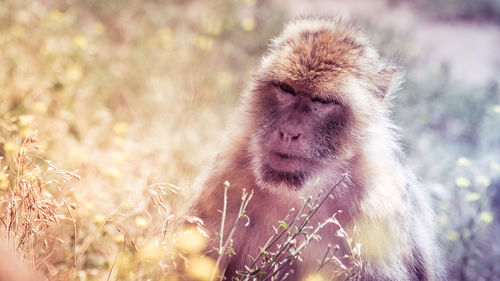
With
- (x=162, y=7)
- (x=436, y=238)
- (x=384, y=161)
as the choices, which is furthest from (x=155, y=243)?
(x=162, y=7)

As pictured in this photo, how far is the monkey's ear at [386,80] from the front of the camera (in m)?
2.88

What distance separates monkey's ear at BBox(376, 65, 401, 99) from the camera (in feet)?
9.46

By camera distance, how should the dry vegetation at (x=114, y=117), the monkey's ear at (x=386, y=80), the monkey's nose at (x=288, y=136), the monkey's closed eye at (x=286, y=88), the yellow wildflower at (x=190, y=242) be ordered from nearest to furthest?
1. the yellow wildflower at (x=190, y=242)
2. the dry vegetation at (x=114, y=117)
3. the monkey's nose at (x=288, y=136)
4. the monkey's closed eye at (x=286, y=88)
5. the monkey's ear at (x=386, y=80)

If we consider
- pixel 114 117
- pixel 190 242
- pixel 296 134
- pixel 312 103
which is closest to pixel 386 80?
pixel 312 103

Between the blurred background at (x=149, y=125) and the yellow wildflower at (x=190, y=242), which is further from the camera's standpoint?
the blurred background at (x=149, y=125)

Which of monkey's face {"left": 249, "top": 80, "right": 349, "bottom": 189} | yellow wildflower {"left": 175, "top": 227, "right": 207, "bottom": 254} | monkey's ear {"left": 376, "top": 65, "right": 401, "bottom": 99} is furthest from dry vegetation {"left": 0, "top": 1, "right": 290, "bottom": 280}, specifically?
monkey's ear {"left": 376, "top": 65, "right": 401, "bottom": 99}

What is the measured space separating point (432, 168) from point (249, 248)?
9.58 ft

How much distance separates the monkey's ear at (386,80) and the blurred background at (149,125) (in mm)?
601

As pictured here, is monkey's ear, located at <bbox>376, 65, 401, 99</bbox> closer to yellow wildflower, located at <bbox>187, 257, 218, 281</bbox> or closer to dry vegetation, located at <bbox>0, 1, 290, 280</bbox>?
dry vegetation, located at <bbox>0, 1, 290, 280</bbox>

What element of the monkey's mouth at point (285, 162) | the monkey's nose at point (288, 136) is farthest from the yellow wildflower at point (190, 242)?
the monkey's nose at point (288, 136)

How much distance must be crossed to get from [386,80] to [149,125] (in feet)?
8.26

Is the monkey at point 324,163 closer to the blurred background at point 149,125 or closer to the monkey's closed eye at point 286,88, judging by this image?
the monkey's closed eye at point 286,88

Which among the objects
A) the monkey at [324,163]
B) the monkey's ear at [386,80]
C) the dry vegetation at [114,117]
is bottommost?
the dry vegetation at [114,117]

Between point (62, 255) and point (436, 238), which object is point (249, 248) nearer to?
point (62, 255)
